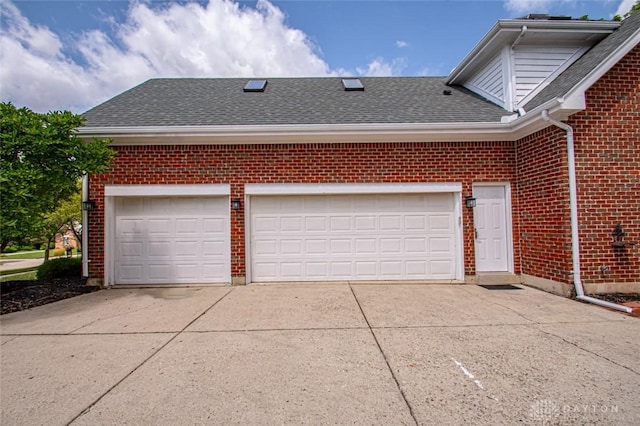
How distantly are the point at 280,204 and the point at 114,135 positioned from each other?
147 inches

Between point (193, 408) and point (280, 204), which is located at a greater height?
point (280, 204)

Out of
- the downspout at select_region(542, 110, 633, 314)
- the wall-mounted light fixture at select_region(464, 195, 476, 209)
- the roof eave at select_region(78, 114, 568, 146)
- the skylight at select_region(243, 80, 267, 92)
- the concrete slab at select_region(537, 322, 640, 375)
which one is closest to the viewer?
the concrete slab at select_region(537, 322, 640, 375)

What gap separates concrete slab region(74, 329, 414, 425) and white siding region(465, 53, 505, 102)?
703 centimetres

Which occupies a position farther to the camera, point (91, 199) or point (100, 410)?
point (91, 199)

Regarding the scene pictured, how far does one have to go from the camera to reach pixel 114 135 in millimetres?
6227

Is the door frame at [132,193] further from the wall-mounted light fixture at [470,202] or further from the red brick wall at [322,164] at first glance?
the wall-mounted light fixture at [470,202]

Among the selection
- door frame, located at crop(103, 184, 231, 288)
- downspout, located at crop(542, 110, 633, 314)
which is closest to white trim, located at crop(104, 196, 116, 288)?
door frame, located at crop(103, 184, 231, 288)

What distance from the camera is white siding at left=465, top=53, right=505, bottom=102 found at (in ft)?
23.7

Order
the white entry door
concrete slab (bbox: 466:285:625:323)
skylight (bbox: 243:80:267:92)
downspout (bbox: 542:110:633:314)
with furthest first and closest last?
skylight (bbox: 243:80:267:92), the white entry door, downspout (bbox: 542:110:633:314), concrete slab (bbox: 466:285:625:323)

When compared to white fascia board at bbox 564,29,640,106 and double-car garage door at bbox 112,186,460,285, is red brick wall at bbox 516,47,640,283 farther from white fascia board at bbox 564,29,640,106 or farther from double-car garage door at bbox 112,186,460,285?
double-car garage door at bbox 112,186,460,285

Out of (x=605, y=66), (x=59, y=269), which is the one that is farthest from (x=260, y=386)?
(x=59, y=269)

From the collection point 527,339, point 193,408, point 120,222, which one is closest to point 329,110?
point 120,222

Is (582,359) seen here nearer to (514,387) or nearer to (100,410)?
(514,387)

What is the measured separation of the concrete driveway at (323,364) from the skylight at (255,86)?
6277 mm
